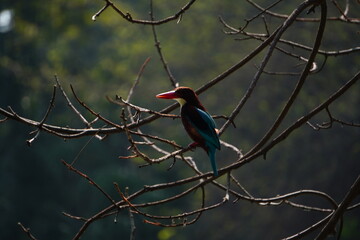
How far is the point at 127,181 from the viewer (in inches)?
431

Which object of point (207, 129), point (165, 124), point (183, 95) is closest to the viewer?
point (207, 129)

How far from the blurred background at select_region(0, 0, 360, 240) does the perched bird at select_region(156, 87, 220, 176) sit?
716 cm

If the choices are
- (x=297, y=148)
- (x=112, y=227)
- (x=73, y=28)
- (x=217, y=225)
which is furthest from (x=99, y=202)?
(x=73, y=28)

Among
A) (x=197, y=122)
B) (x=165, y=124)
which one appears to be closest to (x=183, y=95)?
(x=197, y=122)

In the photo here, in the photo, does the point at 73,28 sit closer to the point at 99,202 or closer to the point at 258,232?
the point at 99,202

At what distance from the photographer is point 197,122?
298cm

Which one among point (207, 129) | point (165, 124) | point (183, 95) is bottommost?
point (207, 129)

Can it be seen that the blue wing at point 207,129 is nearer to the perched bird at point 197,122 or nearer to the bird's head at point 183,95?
the perched bird at point 197,122

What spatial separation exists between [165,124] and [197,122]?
1053cm

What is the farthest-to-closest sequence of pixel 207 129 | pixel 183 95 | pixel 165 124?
1. pixel 165 124
2. pixel 183 95
3. pixel 207 129

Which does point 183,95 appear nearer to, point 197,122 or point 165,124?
point 197,122

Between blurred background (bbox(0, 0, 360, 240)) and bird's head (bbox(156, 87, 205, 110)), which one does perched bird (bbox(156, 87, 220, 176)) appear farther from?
blurred background (bbox(0, 0, 360, 240))

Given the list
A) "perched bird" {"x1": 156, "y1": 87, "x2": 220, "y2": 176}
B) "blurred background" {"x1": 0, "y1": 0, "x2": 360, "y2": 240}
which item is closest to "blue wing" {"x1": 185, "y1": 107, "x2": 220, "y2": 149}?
"perched bird" {"x1": 156, "y1": 87, "x2": 220, "y2": 176}

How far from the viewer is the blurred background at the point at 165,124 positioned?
11.1 meters
